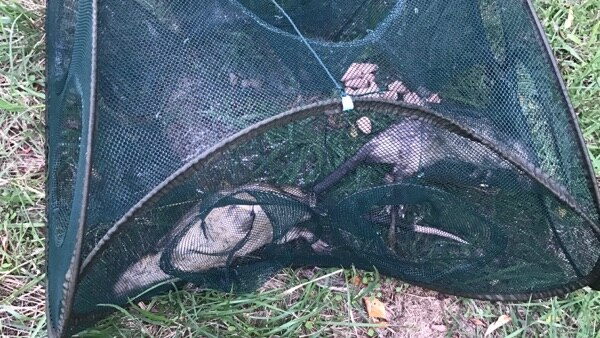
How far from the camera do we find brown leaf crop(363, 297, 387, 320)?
1788mm

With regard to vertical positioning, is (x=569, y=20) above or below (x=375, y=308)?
above

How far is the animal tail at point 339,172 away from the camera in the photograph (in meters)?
1.46

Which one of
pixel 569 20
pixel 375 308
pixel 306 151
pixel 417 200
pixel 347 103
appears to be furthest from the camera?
pixel 569 20

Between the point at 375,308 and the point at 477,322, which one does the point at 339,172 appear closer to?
the point at 375,308

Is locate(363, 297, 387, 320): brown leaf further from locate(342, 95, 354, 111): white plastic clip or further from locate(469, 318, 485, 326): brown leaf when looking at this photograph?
locate(342, 95, 354, 111): white plastic clip

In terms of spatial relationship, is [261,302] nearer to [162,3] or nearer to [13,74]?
[162,3]

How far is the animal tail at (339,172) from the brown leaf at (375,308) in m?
0.42

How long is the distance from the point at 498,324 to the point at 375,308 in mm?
320

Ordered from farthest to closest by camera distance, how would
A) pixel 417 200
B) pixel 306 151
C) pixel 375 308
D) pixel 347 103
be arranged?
pixel 375 308, pixel 417 200, pixel 306 151, pixel 347 103

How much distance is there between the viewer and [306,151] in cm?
142

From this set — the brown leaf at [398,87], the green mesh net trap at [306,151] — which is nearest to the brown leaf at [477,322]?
the green mesh net trap at [306,151]

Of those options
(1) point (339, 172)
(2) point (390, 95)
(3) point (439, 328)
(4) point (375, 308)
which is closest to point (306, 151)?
(1) point (339, 172)

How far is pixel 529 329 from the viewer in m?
1.80

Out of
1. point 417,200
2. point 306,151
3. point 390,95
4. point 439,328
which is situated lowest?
point 439,328
